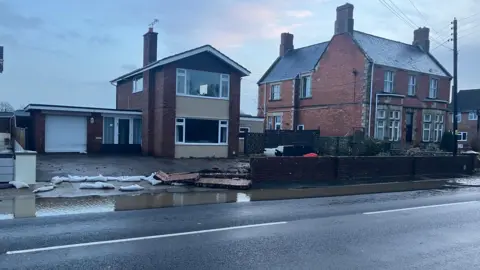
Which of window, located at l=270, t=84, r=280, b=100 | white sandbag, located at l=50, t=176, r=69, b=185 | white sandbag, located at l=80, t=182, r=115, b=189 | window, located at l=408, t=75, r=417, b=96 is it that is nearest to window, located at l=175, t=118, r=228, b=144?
white sandbag, located at l=50, t=176, r=69, b=185

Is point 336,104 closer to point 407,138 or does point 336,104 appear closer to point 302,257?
point 407,138

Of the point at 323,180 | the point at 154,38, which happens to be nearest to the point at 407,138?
the point at 323,180

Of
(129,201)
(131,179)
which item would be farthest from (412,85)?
(129,201)

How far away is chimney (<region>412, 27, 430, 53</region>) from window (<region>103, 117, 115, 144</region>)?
31.4 m

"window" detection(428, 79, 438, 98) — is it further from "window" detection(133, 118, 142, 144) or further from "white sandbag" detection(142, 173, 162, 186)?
"white sandbag" detection(142, 173, 162, 186)

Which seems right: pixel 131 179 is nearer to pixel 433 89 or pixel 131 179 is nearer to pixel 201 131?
pixel 201 131

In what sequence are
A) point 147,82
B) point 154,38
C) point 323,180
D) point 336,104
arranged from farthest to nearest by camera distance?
point 336,104
point 154,38
point 147,82
point 323,180

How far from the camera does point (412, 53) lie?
37219 mm

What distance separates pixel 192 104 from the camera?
75.9 feet

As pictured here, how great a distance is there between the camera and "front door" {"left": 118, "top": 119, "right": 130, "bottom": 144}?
25109mm

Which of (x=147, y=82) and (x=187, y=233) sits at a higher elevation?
(x=147, y=82)

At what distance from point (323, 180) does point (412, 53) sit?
26.2 meters

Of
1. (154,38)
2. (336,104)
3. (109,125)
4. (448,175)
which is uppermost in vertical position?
(154,38)

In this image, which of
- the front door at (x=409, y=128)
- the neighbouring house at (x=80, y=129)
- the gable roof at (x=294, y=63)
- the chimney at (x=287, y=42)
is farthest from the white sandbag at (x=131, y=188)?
the chimney at (x=287, y=42)
